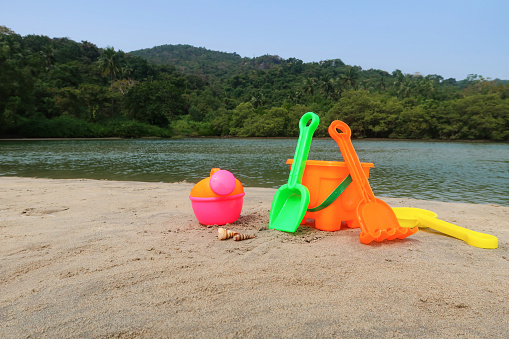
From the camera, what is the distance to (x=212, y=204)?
381 cm

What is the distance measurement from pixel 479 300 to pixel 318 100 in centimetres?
8782

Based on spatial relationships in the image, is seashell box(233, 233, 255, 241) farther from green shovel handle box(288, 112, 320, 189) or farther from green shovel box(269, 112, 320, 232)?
green shovel handle box(288, 112, 320, 189)

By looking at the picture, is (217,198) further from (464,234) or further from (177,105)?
(177,105)

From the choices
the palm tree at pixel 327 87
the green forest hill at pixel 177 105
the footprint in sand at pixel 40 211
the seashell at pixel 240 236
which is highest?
the palm tree at pixel 327 87

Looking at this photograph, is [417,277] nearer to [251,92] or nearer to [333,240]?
[333,240]

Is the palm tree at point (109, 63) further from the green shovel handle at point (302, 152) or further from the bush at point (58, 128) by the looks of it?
the green shovel handle at point (302, 152)

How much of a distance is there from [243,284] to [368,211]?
1.68m

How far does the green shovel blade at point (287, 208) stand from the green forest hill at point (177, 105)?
52.5 meters

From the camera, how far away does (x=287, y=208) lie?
12.4 ft

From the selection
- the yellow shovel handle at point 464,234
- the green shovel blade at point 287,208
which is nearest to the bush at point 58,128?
the green shovel blade at point 287,208

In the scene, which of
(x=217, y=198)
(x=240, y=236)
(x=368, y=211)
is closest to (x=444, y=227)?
(x=368, y=211)

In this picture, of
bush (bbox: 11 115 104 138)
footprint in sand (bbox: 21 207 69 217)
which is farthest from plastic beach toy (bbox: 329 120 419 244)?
bush (bbox: 11 115 104 138)

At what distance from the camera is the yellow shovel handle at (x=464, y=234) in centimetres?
306

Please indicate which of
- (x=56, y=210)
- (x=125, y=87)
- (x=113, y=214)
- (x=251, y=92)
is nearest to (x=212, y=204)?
(x=113, y=214)
